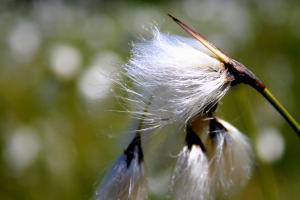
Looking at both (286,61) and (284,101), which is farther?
(286,61)

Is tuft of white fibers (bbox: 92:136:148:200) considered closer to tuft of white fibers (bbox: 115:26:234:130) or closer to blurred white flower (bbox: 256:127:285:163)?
tuft of white fibers (bbox: 115:26:234:130)

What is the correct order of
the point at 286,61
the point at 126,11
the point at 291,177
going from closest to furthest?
the point at 291,177 < the point at 286,61 < the point at 126,11

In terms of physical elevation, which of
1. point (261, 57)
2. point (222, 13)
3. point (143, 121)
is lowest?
point (143, 121)

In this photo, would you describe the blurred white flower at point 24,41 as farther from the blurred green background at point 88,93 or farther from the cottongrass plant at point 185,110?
the cottongrass plant at point 185,110

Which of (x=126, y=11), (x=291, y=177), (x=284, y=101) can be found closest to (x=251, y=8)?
(x=126, y=11)

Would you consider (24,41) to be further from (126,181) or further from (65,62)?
(126,181)

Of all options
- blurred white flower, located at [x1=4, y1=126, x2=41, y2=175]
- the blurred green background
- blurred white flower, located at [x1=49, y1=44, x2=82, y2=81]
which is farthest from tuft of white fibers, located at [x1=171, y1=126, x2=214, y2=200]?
blurred white flower, located at [x1=49, y1=44, x2=82, y2=81]

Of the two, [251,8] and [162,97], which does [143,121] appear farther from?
[251,8]

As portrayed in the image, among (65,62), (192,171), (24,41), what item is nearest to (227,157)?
(192,171)
